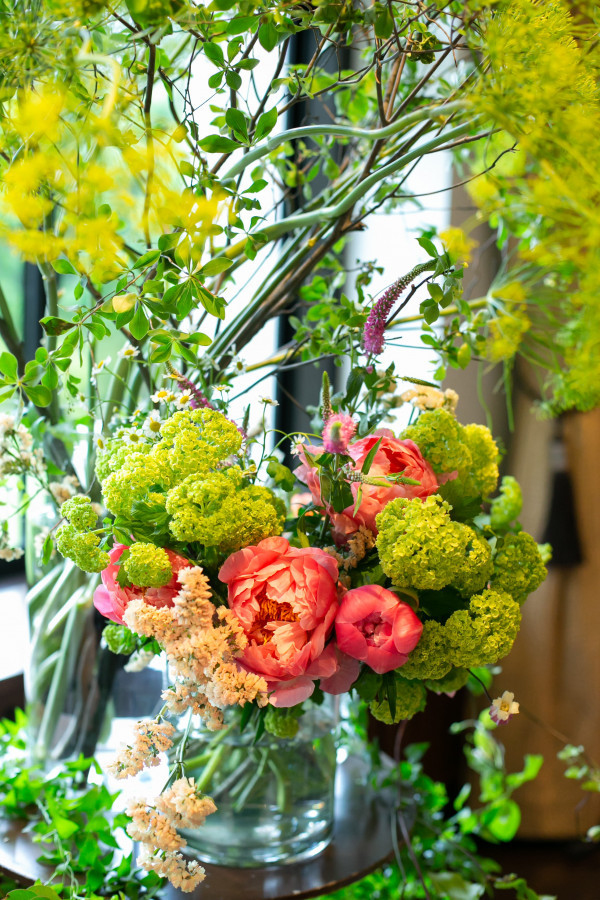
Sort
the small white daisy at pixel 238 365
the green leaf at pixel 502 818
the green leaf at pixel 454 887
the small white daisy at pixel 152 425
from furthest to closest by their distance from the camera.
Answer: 1. the green leaf at pixel 502 818
2. the green leaf at pixel 454 887
3. the small white daisy at pixel 238 365
4. the small white daisy at pixel 152 425

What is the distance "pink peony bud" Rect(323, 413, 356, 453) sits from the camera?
0.49 metres

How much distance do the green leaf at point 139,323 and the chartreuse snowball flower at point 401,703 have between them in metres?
0.31

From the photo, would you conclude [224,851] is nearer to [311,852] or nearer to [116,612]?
[311,852]

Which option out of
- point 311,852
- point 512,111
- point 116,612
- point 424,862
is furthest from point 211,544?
point 424,862

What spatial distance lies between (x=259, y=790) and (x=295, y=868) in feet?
0.29

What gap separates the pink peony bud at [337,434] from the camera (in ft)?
1.61

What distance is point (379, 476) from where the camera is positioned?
54 centimetres

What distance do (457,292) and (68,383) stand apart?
0.31m

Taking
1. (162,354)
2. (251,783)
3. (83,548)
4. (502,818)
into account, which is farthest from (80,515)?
(502,818)

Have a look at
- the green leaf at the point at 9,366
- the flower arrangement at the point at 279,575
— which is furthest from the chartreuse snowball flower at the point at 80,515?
the green leaf at the point at 9,366

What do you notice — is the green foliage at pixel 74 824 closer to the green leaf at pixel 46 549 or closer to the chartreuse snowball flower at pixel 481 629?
the green leaf at pixel 46 549

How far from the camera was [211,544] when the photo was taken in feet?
1.63

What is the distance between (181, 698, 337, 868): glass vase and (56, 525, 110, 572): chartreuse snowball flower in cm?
27

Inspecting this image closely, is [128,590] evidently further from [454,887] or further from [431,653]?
[454,887]
